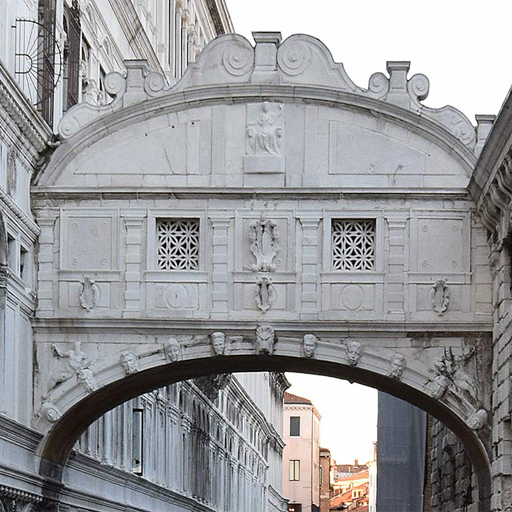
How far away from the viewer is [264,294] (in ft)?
85.4

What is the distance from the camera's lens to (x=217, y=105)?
2653 centimetres

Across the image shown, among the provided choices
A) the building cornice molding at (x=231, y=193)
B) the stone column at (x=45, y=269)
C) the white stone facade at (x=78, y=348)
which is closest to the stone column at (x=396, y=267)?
the building cornice molding at (x=231, y=193)

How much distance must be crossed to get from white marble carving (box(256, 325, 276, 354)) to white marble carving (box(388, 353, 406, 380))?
1767mm

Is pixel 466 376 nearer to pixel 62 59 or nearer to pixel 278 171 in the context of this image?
pixel 278 171

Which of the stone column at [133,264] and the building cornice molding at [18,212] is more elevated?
the building cornice molding at [18,212]

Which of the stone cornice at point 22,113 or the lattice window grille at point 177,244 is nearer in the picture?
the stone cornice at point 22,113

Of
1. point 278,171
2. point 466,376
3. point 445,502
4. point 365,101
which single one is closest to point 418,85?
point 365,101

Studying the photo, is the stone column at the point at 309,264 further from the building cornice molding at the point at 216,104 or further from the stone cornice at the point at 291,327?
the building cornice molding at the point at 216,104

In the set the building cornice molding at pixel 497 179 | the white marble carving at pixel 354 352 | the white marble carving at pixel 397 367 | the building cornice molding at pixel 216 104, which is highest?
the building cornice molding at pixel 216 104

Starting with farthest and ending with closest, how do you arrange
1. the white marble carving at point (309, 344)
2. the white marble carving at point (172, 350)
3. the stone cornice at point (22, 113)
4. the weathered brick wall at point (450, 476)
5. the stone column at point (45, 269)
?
the weathered brick wall at point (450, 476) → the stone column at point (45, 269) → the white marble carving at point (172, 350) → the white marble carving at point (309, 344) → the stone cornice at point (22, 113)

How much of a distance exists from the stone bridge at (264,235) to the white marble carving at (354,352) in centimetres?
2

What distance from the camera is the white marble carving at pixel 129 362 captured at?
26.0 m

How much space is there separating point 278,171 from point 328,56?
188 centimetres

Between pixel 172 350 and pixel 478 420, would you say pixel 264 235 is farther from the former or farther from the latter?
pixel 478 420
